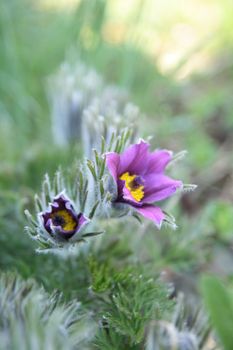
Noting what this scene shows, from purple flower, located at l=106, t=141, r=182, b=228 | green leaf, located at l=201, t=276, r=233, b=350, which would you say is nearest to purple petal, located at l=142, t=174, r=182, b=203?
purple flower, located at l=106, t=141, r=182, b=228

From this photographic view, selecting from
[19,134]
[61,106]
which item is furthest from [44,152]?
[19,134]

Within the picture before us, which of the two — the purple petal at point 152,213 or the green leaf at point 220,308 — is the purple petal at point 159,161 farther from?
the green leaf at point 220,308

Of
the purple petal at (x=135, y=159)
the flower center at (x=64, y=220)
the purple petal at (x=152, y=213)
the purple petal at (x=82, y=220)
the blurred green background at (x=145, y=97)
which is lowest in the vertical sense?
the purple petal at (x=152, y=213)

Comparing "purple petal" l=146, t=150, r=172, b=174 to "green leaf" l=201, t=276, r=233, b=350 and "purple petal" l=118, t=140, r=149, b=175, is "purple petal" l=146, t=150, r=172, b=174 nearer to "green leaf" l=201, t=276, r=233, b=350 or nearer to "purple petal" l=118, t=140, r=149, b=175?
"purple petal" l=118, t=140, r=149, b=175

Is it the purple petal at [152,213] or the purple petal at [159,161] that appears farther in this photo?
the purple petal at [159,161]

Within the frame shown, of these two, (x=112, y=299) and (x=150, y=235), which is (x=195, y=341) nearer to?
(x=112, y=299)

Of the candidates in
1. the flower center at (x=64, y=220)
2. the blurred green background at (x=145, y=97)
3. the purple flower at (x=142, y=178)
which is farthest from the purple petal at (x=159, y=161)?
the blurred green background at (x=145, y=97)

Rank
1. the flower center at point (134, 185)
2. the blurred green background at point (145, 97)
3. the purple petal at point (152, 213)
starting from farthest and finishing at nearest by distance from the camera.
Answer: the blurred green background at point (145, 97)
the flower center at point (134, 185)
the purple petal at point (152, 213)
